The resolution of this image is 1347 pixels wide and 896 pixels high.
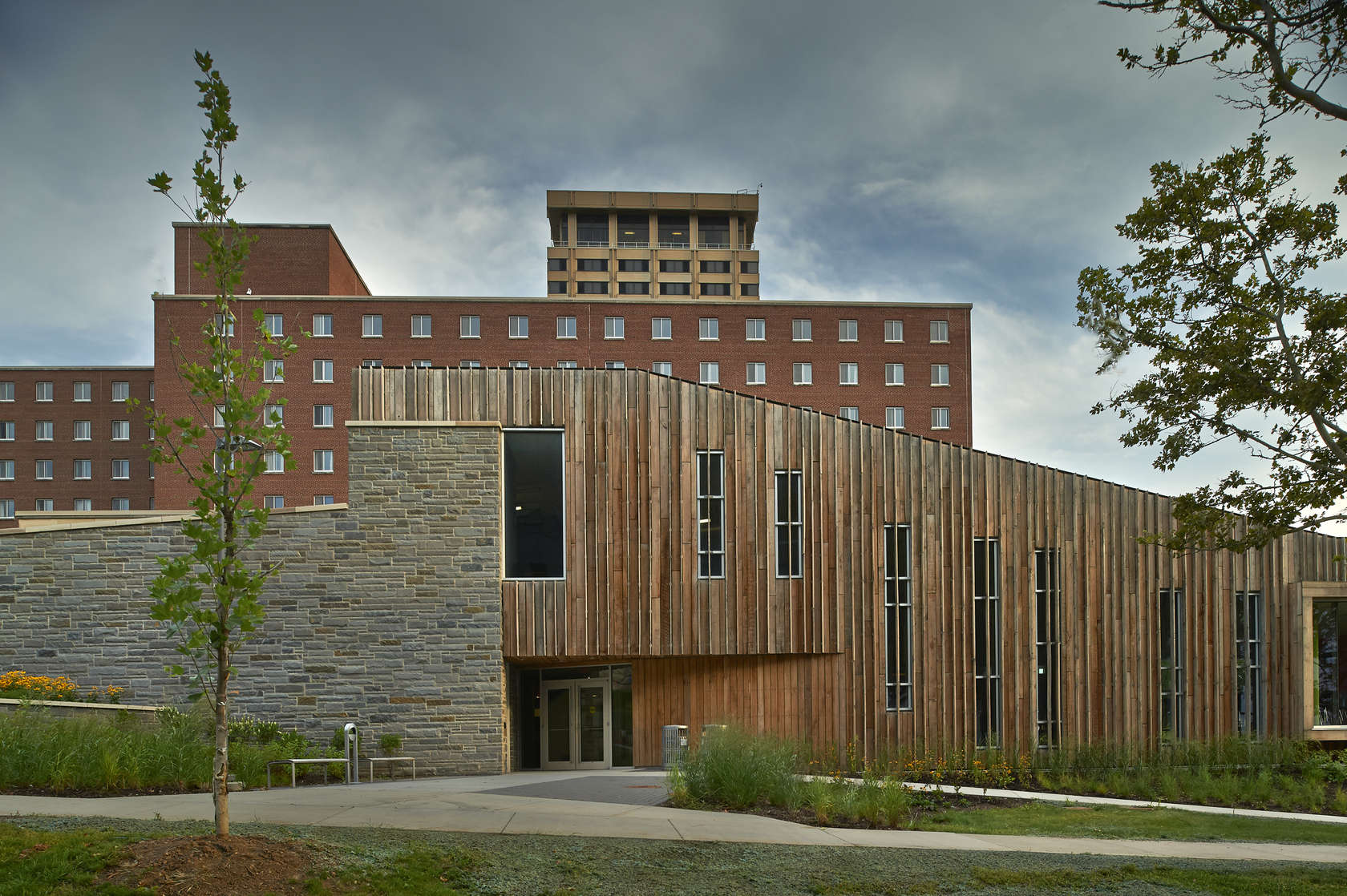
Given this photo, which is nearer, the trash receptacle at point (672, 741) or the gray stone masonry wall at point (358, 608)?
the trash receptacle at point (672, 741)

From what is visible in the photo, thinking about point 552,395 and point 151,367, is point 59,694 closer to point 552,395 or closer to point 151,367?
point 552,395

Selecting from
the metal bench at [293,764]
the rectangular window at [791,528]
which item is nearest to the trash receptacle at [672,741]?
the rectangular window at [791,528]

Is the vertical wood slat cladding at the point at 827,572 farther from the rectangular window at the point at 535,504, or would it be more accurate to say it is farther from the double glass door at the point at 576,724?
the double glass door at the point at 576,724

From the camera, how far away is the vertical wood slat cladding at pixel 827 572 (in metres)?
19.6

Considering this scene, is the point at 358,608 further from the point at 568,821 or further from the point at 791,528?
the point at 568,821

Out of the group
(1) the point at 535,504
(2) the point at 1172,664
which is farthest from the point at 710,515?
(2) the point at 1172,664

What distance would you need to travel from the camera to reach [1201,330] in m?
16.0

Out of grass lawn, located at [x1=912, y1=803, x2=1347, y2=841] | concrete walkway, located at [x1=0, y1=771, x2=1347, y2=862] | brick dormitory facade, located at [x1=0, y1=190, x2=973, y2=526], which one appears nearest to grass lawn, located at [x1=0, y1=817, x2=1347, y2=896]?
concrete walkway, located at [x1=0, y1=771, x2=1347, y2=862]

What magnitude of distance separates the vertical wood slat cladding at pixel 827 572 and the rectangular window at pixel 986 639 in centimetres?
17

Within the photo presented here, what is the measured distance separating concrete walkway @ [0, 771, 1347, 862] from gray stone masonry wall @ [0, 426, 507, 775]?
4.79 m

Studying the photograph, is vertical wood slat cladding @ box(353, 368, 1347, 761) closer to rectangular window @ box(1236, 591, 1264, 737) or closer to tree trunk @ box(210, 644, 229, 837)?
rectangular window @ box(1236, 591, 1264, 737)

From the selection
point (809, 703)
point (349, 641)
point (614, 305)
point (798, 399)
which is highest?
point (614, 305)

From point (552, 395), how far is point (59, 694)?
9922mm

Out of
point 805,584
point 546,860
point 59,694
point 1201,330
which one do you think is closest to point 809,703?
point 805,584
